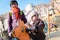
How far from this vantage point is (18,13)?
1.34m

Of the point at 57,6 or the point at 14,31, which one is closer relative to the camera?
the point at 14,31

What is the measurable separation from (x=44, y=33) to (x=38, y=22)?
103 millimetres

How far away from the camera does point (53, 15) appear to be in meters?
1.40

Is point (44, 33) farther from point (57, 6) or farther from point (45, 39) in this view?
point (57, 6)

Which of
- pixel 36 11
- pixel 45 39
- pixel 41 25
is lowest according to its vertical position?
pixel 45 39

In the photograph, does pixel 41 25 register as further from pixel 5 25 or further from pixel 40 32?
pixel 5 25

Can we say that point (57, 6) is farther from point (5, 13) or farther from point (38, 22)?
point (5, 13)

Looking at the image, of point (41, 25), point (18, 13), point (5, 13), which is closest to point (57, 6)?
point (41, 25)

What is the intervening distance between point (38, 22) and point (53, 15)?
0.15 m

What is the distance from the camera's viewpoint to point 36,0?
1405mm

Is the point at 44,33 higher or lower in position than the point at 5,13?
lower

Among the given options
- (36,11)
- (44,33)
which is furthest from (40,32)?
(36,11)

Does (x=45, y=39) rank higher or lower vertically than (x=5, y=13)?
lower

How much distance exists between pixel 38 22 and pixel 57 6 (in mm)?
218
